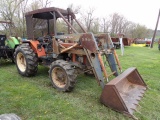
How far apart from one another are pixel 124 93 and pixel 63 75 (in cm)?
153

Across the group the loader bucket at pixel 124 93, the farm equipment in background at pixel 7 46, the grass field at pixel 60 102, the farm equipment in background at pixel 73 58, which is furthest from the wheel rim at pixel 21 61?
the loader bucket at pixel 124 93

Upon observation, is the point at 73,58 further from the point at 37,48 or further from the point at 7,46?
the point at 7,46

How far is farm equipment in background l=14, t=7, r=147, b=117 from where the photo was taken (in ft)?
10.3

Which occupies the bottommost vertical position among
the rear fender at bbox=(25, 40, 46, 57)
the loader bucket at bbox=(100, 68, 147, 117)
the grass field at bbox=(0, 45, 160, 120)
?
the grass field at bbox=(0, 45, 160, 120)

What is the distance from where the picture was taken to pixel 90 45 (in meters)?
3.44

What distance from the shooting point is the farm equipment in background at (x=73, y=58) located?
3.14 metres

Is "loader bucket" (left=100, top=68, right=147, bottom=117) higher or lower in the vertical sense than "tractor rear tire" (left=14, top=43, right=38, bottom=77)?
lower

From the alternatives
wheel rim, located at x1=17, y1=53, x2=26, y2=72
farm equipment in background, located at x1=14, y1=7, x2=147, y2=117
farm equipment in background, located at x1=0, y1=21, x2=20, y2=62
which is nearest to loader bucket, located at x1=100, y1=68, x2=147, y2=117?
farm equipment in background, located at x1=14, y1=7, x2=147, y2=117

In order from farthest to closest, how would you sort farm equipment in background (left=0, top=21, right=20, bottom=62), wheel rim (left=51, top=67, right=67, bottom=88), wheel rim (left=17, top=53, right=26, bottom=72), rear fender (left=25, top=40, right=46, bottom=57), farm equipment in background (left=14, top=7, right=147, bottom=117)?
farm equipment in background (left=0, top=21, right=20, bottom=62)
wheel rim (left=17, top=53, right=26, bottom=72)
rear fender (left=25, top=40, right=46, bottom=57)
wheel rim (left=51, top=67, right=67, bottom=88)
farm equipment in background (left=14, top=7, right=147, bottom=117)

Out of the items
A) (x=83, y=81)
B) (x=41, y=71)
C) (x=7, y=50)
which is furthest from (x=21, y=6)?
(x=83, y=81)

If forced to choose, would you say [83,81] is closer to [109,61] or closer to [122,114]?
[109,61]

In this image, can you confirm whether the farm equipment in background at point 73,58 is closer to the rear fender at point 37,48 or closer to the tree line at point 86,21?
the rear fender at point 37,48

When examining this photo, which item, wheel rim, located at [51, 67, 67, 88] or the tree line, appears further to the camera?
the tree line

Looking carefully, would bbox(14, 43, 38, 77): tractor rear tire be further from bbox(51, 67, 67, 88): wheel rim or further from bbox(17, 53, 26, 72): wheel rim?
bbox(51, 67, 67, 88): wheel rim
